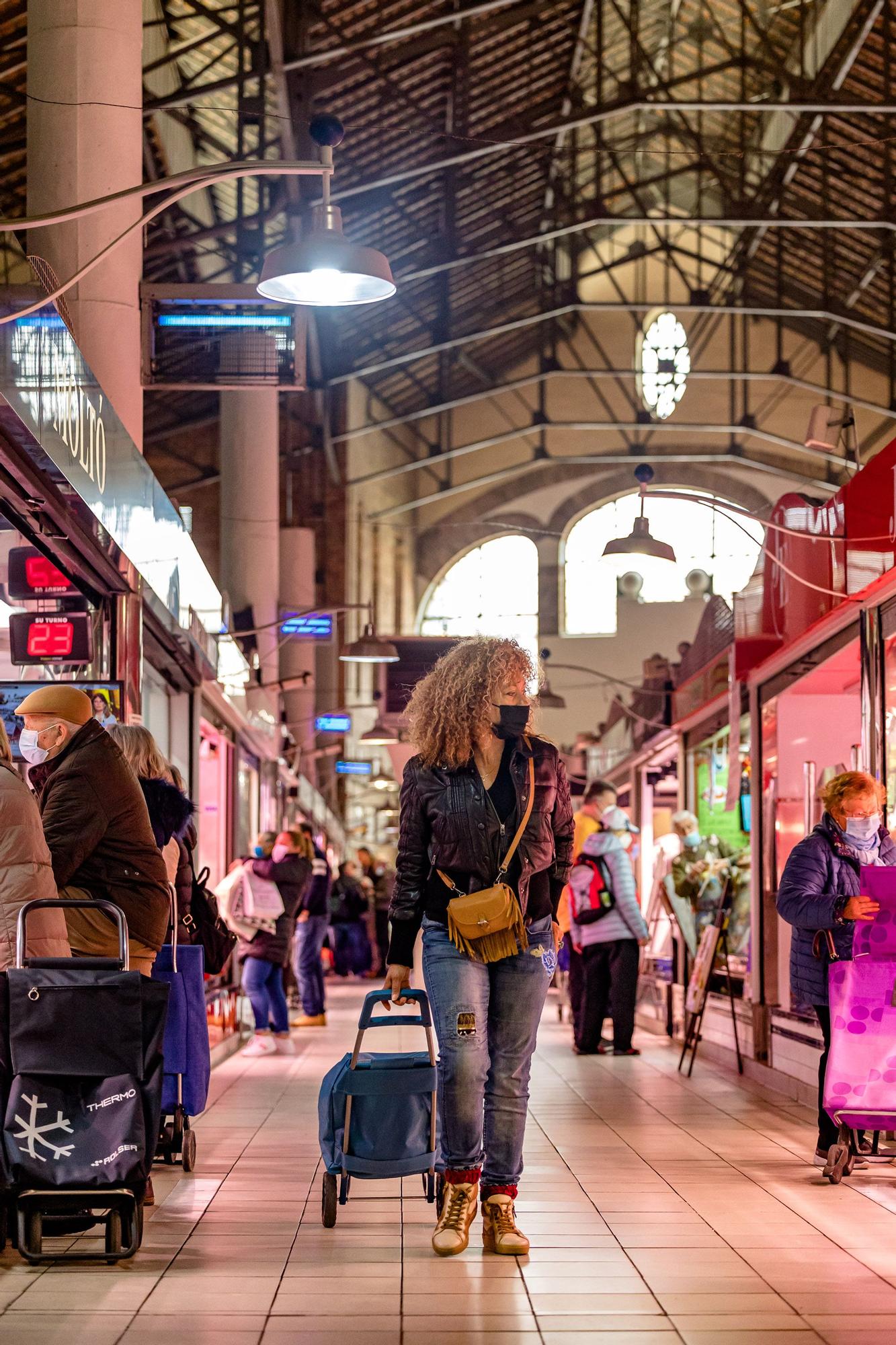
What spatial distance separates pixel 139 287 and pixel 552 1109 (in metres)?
5.11

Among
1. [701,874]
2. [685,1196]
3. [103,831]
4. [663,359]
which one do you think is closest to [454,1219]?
[685,1196]

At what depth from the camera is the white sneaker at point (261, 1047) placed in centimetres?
1089

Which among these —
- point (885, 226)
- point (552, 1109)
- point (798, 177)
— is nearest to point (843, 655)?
point (552, 1109)

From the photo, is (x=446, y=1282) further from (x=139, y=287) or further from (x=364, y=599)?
(x=364, y=599)

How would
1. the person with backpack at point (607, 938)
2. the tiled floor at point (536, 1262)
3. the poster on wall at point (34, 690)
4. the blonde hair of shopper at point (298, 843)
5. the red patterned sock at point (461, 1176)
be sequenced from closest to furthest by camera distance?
the tiled floor at point (536, 1262), the red patterned sock at point (461, 1176), the poster on wall at point (34, 690), the person with backpack at point (607, 938), the blonde hair of shopper at point (298, 843)

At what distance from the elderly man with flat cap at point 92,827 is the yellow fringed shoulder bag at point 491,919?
3.04 feet

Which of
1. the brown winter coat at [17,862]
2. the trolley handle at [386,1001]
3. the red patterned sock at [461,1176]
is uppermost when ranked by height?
the brown winter coat at [17,862]

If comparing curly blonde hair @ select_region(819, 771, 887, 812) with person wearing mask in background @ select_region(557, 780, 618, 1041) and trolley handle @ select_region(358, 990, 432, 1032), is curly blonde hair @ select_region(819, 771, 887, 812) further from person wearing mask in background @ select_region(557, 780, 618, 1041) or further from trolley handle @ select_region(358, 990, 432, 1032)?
person wearing mask in background @ select_region(557, 780, 618, 1041)

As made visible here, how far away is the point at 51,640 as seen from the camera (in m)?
8.15

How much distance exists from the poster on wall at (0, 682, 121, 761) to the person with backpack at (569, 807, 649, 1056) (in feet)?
12.6

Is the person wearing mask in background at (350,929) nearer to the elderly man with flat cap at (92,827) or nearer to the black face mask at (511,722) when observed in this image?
the elderly man with flat cap at (92,827)

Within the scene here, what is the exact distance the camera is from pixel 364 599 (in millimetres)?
33688

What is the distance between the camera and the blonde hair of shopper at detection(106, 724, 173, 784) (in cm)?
572

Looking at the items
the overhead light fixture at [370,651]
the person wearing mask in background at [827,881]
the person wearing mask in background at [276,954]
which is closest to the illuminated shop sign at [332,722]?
the overhead light fixture at [370,651]
